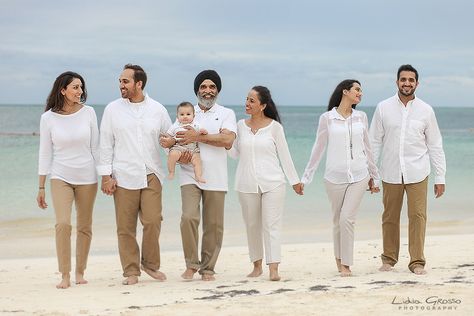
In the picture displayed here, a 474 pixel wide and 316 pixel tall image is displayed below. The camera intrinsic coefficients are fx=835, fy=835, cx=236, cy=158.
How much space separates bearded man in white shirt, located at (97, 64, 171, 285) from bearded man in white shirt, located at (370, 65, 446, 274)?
6.42ft

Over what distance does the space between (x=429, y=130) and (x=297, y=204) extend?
755 centimetres

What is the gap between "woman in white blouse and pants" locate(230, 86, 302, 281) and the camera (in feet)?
23.0

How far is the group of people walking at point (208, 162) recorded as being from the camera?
6797 millimetres

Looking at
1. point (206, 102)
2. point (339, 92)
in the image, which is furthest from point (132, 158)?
point (339, 92)

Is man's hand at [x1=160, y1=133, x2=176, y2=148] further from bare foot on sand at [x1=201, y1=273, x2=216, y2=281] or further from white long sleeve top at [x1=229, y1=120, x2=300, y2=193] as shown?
bare foot on sand at [x1=201, y1=273, x2=216, y2=281]

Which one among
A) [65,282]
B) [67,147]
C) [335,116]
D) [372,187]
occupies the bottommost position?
[65,282]

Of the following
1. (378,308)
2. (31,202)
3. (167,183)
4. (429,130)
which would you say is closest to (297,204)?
(167,183)

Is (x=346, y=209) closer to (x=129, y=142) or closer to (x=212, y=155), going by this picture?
(x=212, y=155)

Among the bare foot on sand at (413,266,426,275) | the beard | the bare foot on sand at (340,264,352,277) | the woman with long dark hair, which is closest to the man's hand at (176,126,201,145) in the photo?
the beard

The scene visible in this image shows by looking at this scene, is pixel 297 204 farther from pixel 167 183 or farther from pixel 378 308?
pixel 378 308

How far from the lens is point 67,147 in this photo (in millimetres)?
6820

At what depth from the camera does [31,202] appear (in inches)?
606

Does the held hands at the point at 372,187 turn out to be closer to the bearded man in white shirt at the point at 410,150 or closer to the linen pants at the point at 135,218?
the bearded man in white shirt at the point at 410,150

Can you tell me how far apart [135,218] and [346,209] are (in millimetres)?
1785
